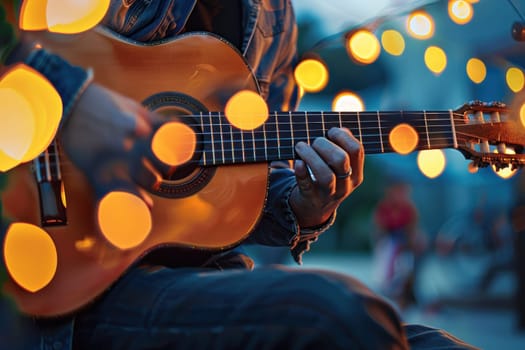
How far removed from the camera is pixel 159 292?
0.95 meters

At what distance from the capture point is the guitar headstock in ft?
4.89

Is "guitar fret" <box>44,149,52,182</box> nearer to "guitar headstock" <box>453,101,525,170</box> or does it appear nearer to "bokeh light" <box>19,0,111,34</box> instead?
"bokeh light" <box>19,0,111,34</box>

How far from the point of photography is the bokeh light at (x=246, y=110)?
1.31 metres

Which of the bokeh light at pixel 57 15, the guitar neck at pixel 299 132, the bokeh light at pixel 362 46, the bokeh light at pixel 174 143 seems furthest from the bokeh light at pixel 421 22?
the bokeh light at pixel 57 15

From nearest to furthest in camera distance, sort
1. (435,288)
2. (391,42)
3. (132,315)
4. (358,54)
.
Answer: (132,315) → (358,54) → (391,42) → (435,288)

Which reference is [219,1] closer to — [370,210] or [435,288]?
[435,288]

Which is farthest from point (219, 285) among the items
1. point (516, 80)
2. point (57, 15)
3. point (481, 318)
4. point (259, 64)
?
→ point (481, 318)

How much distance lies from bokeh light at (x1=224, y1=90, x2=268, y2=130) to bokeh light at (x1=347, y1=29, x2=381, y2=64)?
984 millimetres

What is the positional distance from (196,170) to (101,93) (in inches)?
12.2

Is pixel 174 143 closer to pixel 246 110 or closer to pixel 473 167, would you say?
pixel 246 110

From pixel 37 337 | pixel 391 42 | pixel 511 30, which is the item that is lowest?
pixel 37 337

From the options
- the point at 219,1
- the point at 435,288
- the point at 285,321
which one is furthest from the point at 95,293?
the point at 435,288

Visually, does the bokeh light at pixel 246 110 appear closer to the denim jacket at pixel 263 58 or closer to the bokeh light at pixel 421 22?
the denim jacket at pixel 263 58

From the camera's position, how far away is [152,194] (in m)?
1.14
